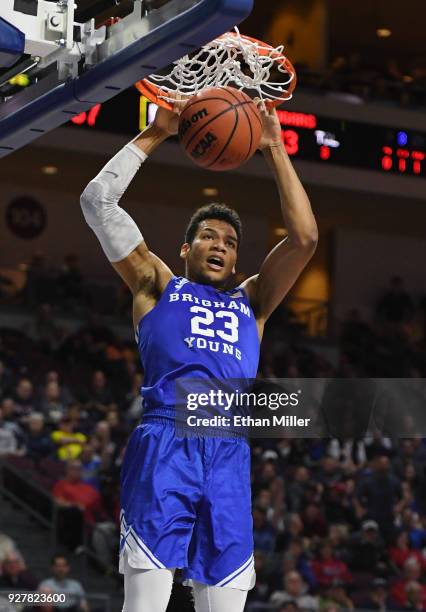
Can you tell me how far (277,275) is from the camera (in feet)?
15.7

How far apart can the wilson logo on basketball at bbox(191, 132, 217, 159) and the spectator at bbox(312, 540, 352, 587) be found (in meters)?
7.22

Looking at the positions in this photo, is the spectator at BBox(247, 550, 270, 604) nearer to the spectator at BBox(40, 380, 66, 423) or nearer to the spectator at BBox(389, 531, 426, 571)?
the spectator at BBox(389, 531, 426, 571)

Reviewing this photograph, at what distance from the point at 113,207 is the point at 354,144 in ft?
35.3

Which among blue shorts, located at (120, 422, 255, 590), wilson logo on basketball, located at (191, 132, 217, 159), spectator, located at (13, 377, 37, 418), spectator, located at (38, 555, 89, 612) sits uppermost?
wilson logo on basketball, located at (191, 132, 217, 159)

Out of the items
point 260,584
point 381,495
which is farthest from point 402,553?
point 260,584

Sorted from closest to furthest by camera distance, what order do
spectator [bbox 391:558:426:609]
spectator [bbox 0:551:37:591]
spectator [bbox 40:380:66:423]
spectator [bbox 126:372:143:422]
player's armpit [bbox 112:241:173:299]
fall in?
player's armpit [bbox 112:241:173:299] → spectator [bbox 0:551:37:591] → spectator [bbox 391:558:426:609] → spectator [bbox 40:380:66:423] → spectator [bbox 126:372:143:422]

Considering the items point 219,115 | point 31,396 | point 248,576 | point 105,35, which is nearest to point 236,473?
point 248,576

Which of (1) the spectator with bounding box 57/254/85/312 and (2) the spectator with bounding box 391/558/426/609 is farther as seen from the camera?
(1) the spectator with bounding box 57/254/85/312

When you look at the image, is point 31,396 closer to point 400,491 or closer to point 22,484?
point 22,484

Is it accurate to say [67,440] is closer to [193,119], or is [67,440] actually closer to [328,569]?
[328,569]

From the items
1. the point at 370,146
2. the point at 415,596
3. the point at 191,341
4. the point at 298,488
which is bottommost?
the point at 415,596

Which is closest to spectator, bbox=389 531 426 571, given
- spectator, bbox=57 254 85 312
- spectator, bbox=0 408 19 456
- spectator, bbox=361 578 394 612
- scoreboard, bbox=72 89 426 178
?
spectator, bbox=361 578 394 612

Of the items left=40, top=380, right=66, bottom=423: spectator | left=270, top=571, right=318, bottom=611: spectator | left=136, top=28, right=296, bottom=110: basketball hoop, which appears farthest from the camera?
left=40, top=380, right=66, bottom=423: spectator

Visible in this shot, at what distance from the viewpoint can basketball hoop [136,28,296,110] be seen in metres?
5.01
